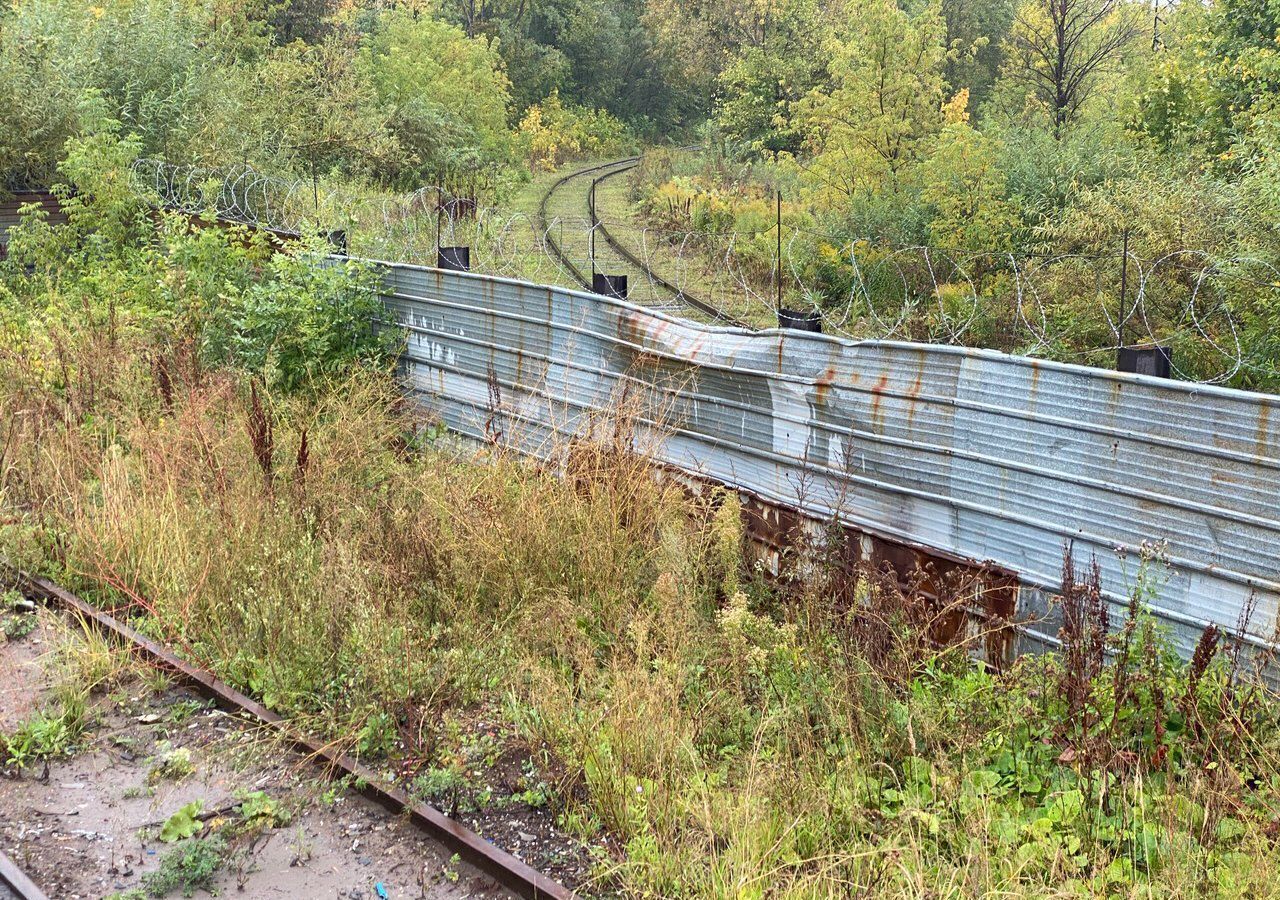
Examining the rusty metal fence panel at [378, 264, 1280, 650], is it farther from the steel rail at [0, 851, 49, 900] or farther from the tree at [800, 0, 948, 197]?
the tree at [800, 0, 948, 197]

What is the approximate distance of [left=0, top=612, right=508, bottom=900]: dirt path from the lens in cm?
457

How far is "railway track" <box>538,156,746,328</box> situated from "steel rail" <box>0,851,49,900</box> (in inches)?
221

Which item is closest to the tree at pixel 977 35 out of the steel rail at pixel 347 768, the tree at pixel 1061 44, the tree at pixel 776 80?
the tree at pixel 776 80

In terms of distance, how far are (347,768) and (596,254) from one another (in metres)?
15.7

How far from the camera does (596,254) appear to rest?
20.0 metres

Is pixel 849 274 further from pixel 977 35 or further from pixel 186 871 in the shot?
pixel 977 35

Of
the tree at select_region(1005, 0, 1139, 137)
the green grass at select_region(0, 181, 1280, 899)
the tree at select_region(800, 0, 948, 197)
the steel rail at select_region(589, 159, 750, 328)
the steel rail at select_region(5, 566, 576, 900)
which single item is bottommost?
the steel rail at select_region(5, 566, 576, 900)

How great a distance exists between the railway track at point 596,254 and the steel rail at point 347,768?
171 inches

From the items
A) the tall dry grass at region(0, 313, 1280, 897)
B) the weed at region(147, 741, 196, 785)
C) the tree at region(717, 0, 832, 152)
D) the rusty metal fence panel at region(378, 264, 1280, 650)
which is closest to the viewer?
the tall dry grass at region(0, 313, 1280, 897)

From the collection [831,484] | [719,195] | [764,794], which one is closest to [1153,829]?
[764,794]

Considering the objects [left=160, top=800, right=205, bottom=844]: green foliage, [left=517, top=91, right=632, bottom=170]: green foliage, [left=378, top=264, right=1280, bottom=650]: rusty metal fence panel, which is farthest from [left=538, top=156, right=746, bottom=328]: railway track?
[left=517, top=91, right=632, bottom=170]: green foliage

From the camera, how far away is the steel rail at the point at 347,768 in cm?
445

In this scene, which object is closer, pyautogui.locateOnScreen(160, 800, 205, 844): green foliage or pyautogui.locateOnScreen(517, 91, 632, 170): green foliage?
pyautogui.locateOnScreen(160, 800, 205, 844): green foliage

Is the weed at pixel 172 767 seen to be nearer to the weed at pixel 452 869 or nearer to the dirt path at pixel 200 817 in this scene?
the dirt path at pixel 200 817
